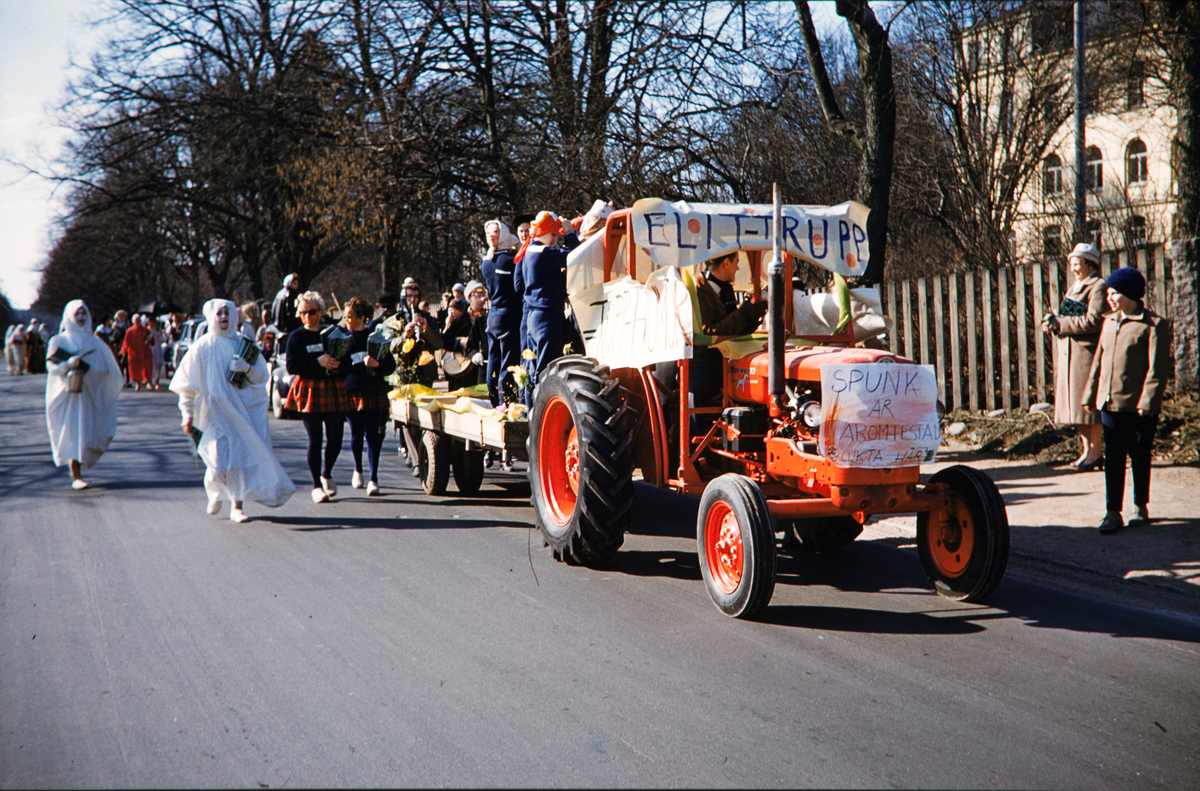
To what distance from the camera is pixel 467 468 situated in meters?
9.95

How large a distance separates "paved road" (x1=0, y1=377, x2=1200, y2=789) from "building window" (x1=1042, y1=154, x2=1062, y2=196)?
9753 mm

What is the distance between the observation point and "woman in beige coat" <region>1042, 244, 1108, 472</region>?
854 centimetres

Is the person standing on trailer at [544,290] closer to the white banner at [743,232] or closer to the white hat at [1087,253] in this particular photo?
the white banner at [743,232]

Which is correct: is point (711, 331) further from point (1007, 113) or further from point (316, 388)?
point (1007, 113)

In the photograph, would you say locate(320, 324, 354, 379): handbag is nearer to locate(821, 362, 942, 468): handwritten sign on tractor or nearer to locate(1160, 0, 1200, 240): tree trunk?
locate(821, 362, 942, 468): handwritten sign on tractor

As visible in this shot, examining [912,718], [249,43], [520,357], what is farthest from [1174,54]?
[249,43]

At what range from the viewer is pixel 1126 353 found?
281 inches

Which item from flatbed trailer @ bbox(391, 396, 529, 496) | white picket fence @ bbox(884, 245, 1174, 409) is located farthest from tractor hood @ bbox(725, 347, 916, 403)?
white picket fence @ bbox(884, 245, 1174, 409)

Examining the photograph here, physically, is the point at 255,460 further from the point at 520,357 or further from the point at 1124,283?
the point at 1124,283

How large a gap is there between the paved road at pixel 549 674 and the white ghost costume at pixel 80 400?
3322 mm

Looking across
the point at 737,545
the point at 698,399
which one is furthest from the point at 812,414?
the point at 698,399

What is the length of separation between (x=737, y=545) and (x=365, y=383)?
5.25m

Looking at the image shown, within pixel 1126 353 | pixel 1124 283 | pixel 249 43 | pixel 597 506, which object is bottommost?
pixel 597 506

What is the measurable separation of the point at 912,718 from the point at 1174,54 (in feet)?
36.8
